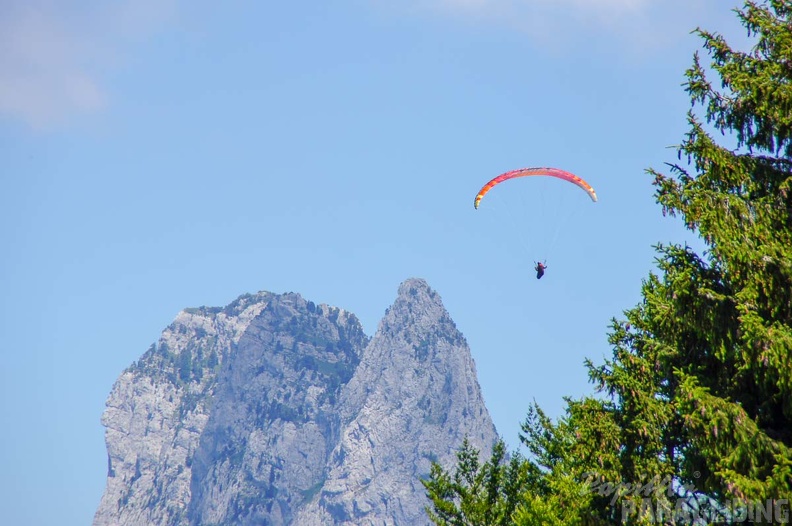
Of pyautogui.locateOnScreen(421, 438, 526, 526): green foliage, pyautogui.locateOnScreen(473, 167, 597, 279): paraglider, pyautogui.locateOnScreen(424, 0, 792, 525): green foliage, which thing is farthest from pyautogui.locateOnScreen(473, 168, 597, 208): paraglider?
pyautogui.locateOnScreen(424, 0, 792, 525): green foliage

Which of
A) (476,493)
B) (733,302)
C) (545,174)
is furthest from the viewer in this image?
(545,174)

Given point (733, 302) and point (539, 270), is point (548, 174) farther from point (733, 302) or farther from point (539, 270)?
point (733, 302)

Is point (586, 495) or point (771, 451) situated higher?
point (586, 495)

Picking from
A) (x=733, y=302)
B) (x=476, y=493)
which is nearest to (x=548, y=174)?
(x=476, y=493)

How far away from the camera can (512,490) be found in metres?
39.6

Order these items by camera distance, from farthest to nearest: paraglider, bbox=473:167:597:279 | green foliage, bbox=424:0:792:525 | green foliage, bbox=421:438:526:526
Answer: paraglider, bbox=473:167:597:279, green foliage, bbox=421:438:526:526, green foliage, bbox=424:0:792:525

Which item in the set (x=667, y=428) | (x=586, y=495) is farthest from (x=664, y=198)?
(x=586, y=495)

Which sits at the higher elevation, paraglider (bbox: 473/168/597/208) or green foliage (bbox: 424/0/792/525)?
paraglider (bbox: 473/168/597/208)

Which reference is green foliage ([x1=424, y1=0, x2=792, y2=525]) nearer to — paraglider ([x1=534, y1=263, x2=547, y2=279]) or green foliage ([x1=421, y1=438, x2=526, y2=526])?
green foliage ([x1=421, y1=438, x2=526, y2=526])

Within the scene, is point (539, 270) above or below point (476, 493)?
above

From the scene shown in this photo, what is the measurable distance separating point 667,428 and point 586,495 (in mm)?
3404

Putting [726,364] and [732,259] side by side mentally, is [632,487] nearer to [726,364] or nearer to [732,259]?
[726,364]

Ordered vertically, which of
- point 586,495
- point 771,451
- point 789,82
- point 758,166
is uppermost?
point 789,82

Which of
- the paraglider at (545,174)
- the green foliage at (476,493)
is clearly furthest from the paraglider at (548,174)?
the green foliage at (476,493)
